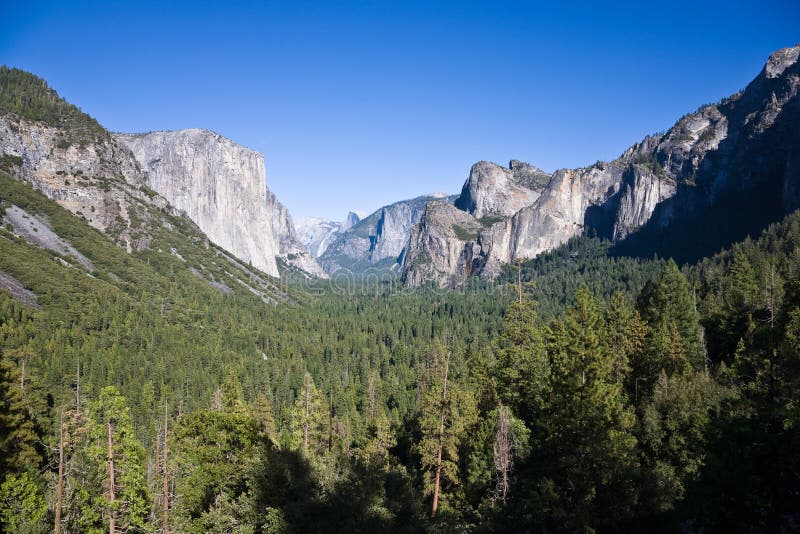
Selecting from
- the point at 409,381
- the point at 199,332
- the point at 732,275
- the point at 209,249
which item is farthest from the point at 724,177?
the point at 209,249

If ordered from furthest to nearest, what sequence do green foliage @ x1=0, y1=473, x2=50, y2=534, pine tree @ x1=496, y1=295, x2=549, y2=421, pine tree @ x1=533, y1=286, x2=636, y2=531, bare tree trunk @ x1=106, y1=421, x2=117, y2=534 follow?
pine tree @ x1=496, y1=295, x2=549, y2=421, pine tree @ x1=533, y1=286, x2=636, y2=531, green foliage @ x1=0, y1=473, x2=50, y2=534, bare tree trunk @ x1=106, y1=421, x2=117, y2=534

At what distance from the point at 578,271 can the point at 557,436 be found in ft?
598

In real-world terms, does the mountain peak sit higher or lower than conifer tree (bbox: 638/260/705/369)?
higher

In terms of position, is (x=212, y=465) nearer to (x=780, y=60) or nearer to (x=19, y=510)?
(x=19, y=510)

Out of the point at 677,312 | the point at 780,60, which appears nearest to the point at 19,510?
the point at 677,312

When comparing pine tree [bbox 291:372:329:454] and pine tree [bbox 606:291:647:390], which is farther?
pine tree [bbox 291:372:329:454]

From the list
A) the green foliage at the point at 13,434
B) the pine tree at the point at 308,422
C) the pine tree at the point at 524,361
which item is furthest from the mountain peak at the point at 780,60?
the green foliage at the point at 13,434

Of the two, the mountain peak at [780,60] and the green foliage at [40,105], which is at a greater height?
the mountain peak at [780,60]

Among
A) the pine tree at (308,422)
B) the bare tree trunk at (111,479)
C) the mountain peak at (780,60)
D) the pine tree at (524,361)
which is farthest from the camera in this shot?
the mountain peak at (780,60)

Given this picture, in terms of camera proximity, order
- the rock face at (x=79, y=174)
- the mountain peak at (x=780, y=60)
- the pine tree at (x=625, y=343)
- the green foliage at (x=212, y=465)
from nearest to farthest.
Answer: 1. the green foliage at (x=212, y=465)
2. the pine tree at (x=625, y=343)
3. the rock face at (x=79, y=174)
4. the mountain peak at (x=780, y=60)

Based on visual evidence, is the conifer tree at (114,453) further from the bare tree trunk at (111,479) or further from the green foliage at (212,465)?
the green foliage at (212,465)

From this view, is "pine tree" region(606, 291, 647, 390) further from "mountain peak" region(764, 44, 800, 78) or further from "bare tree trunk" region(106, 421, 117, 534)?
"mountain peak" region(764, 44, 800, 78)

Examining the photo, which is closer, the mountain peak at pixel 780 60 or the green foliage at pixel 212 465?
the green foliage at pixel 212 465

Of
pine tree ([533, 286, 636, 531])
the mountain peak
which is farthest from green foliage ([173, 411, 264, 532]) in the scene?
the mountain peak
